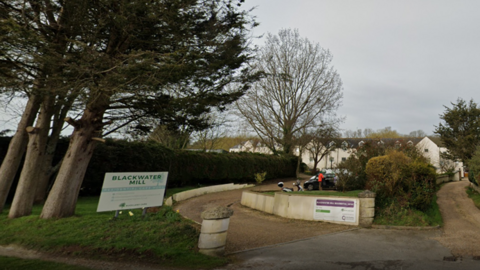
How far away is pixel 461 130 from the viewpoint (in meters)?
29.7

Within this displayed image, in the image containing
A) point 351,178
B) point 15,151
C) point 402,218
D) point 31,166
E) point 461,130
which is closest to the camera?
point 31,166

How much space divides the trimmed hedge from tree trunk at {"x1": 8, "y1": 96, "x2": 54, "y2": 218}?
4691 millimetres

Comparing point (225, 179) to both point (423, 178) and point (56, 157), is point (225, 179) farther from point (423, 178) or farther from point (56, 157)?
→ point (423, 178)

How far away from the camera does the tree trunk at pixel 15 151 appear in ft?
31.2

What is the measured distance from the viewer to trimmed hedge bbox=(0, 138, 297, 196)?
619 inches

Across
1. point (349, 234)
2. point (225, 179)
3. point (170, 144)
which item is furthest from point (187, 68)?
point (170, 144)

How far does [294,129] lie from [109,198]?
29.9m

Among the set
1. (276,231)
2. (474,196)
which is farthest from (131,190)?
(474,196)

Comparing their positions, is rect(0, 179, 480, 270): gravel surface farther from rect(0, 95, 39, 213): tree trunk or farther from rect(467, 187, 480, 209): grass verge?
rect(0, 95, 39, 213): tree trunk

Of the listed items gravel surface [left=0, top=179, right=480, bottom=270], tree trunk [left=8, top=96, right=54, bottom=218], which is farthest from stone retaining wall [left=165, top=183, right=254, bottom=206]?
tree trunk [left=8, top=96, right=54, bottom=218]

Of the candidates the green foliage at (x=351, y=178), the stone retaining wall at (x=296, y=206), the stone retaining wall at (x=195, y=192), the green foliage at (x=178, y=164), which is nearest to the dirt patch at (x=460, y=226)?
the stone retaining wall at (x=296, y=206)

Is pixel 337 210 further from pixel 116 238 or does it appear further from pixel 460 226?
pixel 116 238

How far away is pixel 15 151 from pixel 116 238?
563 cm

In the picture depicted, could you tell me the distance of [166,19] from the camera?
28.2 ft
